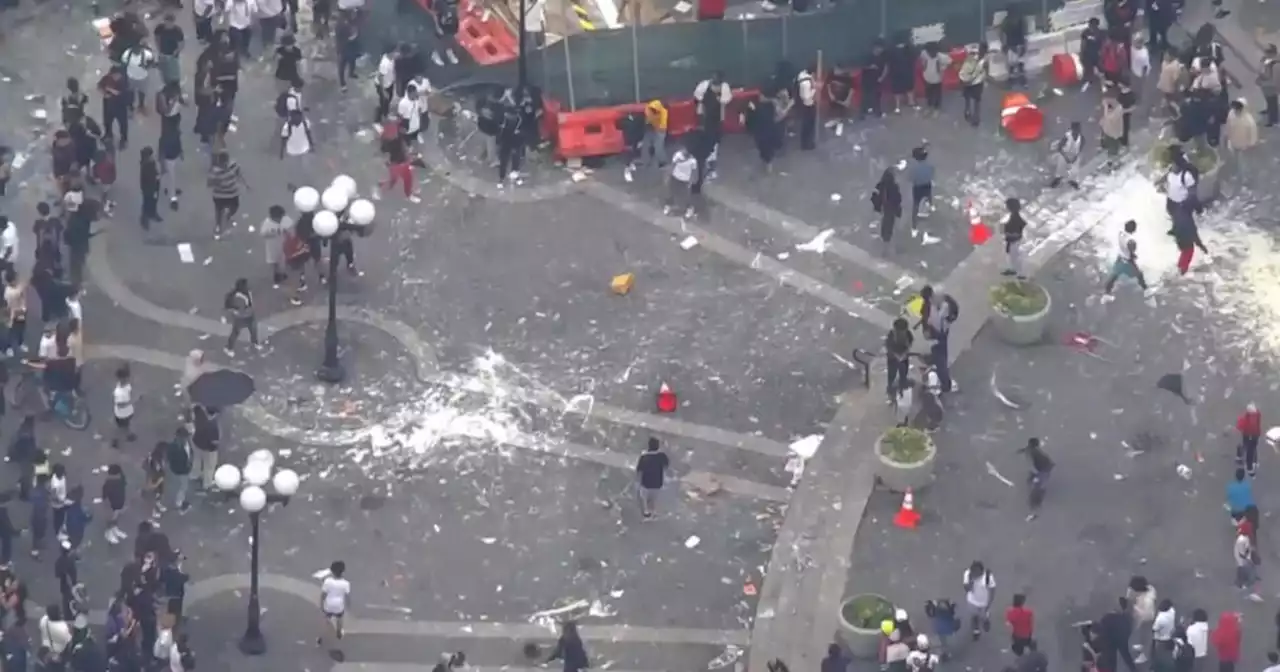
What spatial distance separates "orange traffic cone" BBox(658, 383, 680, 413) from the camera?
103ft

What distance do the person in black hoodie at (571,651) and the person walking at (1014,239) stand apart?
9.31 meters

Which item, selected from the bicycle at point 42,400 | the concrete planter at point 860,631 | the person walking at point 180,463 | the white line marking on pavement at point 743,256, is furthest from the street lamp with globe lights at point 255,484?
the white line marking on pavement at point 743,256

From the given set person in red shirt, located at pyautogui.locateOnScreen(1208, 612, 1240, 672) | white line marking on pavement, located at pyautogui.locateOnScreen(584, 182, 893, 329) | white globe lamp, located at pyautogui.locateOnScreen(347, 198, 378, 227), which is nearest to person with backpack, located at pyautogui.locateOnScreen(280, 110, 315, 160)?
white line marking on pavement, located at pyautogui.locateOnScreen(584, 182, 893, 329)

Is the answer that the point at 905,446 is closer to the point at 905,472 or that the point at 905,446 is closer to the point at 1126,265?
the point at 905,472

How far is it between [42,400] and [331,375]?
3.67 meters

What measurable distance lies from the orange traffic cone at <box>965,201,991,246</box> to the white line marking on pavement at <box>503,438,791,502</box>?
20.1 feet

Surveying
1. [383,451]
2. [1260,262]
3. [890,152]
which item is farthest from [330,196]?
[1260,262]

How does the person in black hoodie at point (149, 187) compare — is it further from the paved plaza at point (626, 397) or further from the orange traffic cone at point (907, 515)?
the orange traffic cone at point (907, 515)

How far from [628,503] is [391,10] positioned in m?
11.8

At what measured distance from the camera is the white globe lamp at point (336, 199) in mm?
29484

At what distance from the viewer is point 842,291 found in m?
33.7

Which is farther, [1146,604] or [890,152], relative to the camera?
[890,152]

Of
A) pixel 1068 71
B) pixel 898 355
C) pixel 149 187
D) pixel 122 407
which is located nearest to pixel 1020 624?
pixel 898 355

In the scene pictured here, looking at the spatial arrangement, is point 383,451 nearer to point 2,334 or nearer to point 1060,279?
point 2,334
